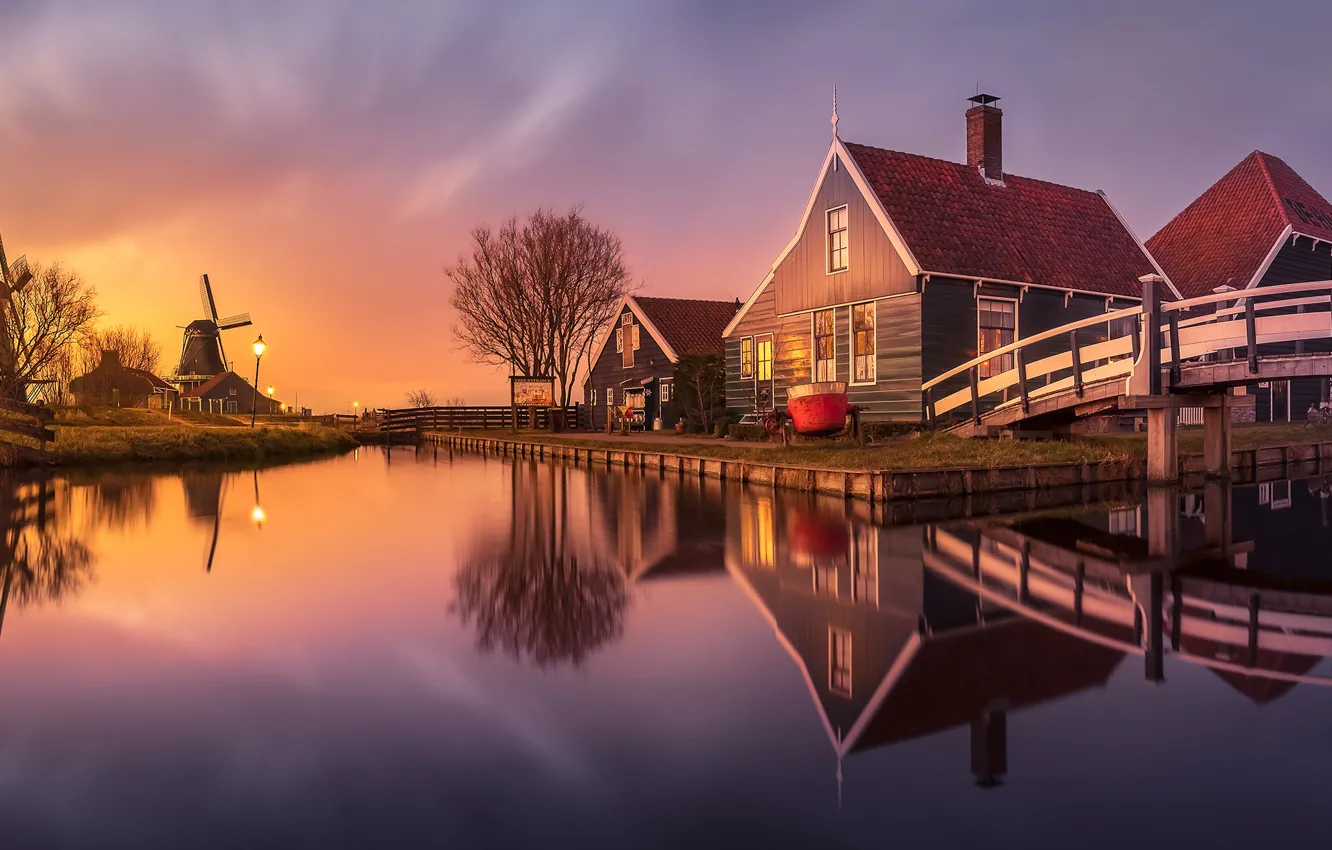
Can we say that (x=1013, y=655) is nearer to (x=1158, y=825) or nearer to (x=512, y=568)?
(x=1158, y=825)

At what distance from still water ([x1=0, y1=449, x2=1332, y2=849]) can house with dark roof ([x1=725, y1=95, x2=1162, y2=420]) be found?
12141 mm

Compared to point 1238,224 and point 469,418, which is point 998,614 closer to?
point 1238,224

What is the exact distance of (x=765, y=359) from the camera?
28266mm

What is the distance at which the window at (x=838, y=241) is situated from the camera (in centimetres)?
2447

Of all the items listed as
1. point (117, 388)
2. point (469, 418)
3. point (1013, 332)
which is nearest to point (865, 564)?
point (1013, 332)

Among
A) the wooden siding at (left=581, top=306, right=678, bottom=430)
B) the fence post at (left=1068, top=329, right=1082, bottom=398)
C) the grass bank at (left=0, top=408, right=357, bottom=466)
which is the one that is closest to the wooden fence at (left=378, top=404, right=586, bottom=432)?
the wooden siding at (left=581, top=306, right=678, bottom=430)

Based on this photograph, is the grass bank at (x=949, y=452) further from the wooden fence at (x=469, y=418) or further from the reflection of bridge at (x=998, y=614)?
the wooden fence at (x=469, y=418)

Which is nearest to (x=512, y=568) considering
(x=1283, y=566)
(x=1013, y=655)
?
(x=1013, y=655)

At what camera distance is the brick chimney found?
26.6 meters

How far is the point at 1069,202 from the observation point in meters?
27.9

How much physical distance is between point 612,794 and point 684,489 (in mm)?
13984

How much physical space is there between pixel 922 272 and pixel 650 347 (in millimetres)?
20225

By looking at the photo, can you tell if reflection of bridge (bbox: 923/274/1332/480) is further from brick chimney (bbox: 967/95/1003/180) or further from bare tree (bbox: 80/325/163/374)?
bare tree (bbox: 80/325/163/374)

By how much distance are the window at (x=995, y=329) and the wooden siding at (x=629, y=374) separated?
16.0 m
